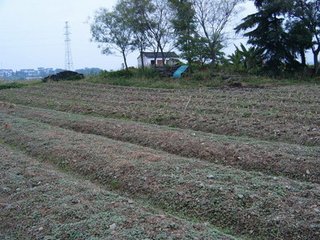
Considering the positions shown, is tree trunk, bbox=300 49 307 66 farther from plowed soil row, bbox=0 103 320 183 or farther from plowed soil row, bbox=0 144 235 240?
plowed soil row, bbox=0 144 235 240

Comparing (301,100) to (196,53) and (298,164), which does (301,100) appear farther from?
(196,53)

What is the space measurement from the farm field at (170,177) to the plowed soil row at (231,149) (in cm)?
2

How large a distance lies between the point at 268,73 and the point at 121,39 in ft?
39.2

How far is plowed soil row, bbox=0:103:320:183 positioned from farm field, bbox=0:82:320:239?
0.02 metres

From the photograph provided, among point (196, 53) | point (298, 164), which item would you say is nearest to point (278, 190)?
point (298, 164)

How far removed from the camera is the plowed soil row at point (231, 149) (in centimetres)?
588

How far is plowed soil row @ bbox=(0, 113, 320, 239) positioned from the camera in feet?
13.8

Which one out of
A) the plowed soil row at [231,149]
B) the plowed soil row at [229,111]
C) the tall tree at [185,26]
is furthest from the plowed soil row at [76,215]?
the tall tree at [185,26]

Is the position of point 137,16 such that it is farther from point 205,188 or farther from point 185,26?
point 205,188

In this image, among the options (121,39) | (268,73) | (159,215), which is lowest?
(159,215)

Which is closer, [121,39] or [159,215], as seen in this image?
[159,215]

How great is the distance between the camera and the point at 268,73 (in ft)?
68.3

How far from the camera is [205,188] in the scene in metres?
5.06

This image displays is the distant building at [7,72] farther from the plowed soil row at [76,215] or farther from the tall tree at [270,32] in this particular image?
the plowed soil row at [76,215]
